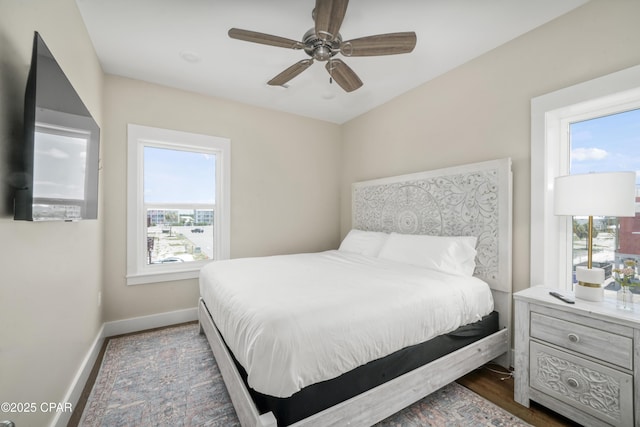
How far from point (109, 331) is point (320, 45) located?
335 centimetres

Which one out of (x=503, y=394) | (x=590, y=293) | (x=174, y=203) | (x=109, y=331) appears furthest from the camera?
(x=174, y=203)

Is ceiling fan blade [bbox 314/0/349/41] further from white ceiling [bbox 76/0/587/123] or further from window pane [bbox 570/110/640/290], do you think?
window pane [bbox 570/110/640/290]

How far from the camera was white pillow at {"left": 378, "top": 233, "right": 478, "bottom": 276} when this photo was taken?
229cm

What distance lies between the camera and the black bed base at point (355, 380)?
1198 mm

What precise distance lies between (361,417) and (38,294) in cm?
174

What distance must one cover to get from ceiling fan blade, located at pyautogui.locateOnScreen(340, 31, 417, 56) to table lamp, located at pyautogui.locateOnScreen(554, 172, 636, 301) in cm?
134

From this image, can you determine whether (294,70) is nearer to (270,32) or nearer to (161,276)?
(270,32)

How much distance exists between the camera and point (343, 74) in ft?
6.97

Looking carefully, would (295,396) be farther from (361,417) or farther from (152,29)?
(152,29)

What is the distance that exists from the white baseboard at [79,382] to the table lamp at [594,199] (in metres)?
3.21

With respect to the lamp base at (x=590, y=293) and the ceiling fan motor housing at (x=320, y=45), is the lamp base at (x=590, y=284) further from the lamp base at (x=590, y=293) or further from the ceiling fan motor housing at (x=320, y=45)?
the ceiling fan motor housing at (x=320, y=45)

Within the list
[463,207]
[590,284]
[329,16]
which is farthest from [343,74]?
[590,284]

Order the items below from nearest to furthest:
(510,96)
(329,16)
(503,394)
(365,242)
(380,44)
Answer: (329,16) → (380,44) → (503,394) → (510,96) → (365,242)

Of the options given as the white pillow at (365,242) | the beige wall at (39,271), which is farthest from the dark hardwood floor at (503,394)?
the beige wall at (39,271)
